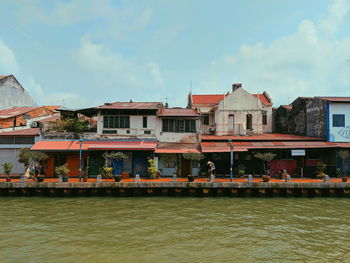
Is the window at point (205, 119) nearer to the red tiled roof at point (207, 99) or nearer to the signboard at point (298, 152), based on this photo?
the red tiled roof at point (207, 99)

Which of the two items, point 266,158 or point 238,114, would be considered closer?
point 266,158

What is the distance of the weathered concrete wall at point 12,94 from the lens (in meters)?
40.7

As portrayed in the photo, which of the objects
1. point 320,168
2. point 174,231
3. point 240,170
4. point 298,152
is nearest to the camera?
point 174,231

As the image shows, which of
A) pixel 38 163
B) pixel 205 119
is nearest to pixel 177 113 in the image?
pixel 205 119

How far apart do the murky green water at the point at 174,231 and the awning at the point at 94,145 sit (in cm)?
601

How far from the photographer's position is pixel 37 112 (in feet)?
119

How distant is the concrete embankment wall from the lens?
2155 cm

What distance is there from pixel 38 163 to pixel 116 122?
8404mm

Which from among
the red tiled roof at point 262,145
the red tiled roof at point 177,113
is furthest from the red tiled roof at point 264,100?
the red tiled roof at point 177,113

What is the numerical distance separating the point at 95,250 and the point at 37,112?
30440 mm

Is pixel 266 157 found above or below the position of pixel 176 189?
above

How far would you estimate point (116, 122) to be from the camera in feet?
89.3

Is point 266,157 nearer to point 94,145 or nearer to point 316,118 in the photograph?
point 316,118

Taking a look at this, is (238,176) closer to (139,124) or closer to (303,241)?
(139,124)
